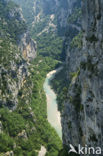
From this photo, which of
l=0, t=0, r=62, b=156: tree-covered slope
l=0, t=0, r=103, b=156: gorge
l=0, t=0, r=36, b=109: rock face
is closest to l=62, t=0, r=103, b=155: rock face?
l=0, t=0, r=103, b=156: gorge

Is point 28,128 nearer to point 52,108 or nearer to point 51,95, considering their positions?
point 52,108

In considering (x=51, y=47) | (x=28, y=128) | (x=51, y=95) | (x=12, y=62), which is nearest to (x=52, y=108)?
(x=51, y=95)

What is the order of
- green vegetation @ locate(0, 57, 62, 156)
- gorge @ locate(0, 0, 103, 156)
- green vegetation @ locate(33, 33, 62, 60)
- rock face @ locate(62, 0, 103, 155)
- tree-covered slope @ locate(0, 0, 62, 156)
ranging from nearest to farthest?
1. rock face @ locate(62, 0, 103, 155)
2. gorge @ locate(0, 0, 103, 156)
3. green vegetation @ locate(0, 57, 62, 156)
4. tree-covered slope @ locate(0, 0, 62, 156)
5. green vegetation @ locate(33, 33, 62, 60)

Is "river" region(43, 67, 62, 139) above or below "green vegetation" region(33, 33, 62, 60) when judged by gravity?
below

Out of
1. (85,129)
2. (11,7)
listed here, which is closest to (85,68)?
(85,129)

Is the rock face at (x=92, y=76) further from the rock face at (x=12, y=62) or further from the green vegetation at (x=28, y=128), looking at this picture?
the rock face at (x=12, y=62)

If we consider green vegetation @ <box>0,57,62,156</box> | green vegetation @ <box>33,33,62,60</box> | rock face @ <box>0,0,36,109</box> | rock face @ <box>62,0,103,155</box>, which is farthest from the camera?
green vegetation @ <box>33,33,62,60</box>

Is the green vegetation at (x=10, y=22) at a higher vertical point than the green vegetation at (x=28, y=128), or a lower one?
higher

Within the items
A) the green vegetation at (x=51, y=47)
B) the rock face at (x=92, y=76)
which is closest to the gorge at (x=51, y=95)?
the rock face at (x=92, y=76)

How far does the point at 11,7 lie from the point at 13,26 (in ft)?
67.2

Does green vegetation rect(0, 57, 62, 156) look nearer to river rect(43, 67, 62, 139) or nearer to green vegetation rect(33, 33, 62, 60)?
river rect(43, 67, 62, 139)

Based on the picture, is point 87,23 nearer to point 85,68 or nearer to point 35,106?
point 85,68

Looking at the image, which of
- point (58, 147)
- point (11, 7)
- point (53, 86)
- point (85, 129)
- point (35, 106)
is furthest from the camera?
point (11, 7)

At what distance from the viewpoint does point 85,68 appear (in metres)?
34.9
